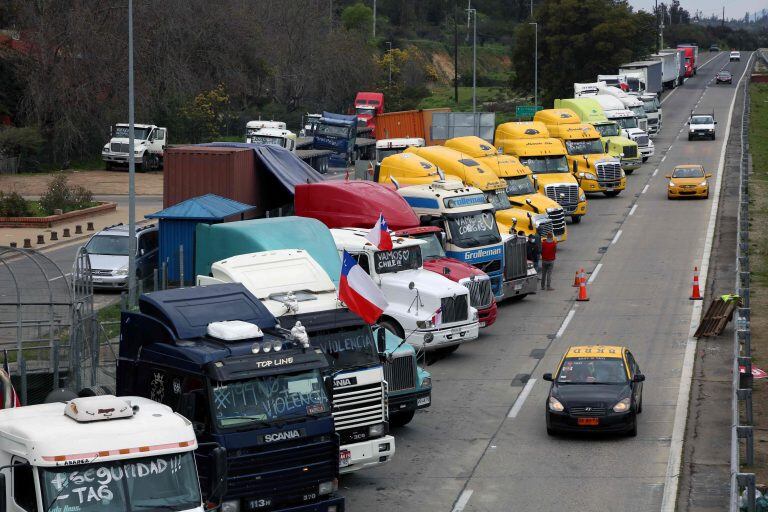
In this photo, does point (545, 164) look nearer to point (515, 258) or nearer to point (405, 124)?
point (515, 258)

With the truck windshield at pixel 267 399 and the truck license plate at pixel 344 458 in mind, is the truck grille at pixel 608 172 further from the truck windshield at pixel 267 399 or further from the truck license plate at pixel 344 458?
the truck windshield at pixel 267 399

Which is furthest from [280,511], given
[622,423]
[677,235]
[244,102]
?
[244,102]

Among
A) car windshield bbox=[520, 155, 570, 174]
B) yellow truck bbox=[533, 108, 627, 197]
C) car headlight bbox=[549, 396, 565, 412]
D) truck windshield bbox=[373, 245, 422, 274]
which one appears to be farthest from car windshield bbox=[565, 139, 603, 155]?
car headlight bbox=[549, 396, 565, 412]

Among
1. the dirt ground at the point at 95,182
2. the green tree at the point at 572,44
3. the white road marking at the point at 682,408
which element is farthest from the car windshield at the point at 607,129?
the green tree at the point at 572,44

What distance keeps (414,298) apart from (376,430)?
8.26m

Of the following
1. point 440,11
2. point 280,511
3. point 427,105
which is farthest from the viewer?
point 440,11

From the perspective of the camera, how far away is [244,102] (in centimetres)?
9356

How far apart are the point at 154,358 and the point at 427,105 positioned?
99.4 m

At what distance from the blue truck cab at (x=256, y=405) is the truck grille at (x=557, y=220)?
2414 cm

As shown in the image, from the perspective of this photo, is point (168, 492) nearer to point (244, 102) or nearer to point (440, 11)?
point (244, 102)

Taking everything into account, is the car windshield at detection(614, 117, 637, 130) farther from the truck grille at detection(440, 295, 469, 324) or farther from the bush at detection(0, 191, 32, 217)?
the truck grille at detection(440, 295, 469, 324)

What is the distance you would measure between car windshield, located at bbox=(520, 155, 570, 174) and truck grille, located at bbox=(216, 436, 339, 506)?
3108 cm

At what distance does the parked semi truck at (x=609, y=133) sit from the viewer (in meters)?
59.0

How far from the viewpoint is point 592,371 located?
21.8 metres
